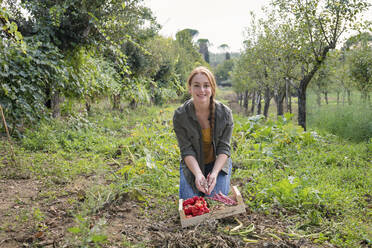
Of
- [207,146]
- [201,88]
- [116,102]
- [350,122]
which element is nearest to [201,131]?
[207,146]

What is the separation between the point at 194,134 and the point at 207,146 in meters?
0.29

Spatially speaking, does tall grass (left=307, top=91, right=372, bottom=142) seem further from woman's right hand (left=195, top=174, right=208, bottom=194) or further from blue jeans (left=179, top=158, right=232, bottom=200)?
woman's right hand (left=195, top=174, right=208, bottom=194)

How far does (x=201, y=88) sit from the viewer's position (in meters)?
2.99

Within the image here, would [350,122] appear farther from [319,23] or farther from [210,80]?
[210,80]

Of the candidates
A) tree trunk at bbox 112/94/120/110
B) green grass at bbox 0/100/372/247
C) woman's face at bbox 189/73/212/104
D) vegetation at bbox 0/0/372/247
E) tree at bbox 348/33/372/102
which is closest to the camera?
vegetation at bbox 0/0/372/247

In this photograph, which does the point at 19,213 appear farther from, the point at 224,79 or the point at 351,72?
the point at 224,79

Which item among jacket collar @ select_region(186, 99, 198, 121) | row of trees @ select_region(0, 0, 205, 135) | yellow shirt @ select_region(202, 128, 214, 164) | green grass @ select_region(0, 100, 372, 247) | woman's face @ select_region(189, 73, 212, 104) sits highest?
row of trees @ select_region(0, 0, 205, 135)

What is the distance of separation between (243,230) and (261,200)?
678 millimetres

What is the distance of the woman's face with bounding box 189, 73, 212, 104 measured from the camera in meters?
3.00

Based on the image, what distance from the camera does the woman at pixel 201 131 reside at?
9.94 feet

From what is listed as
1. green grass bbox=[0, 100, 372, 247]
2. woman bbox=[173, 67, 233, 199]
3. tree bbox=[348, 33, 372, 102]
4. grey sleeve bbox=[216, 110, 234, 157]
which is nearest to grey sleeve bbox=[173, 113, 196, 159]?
woman bbox=[173, 67, 233, 199]

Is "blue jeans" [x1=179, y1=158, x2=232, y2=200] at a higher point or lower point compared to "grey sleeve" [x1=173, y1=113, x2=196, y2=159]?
lower

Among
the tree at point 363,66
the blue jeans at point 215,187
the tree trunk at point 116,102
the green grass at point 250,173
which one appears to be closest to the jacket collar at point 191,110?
the blue jeans at point 215,187

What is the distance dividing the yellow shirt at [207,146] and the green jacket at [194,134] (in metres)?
0.10
